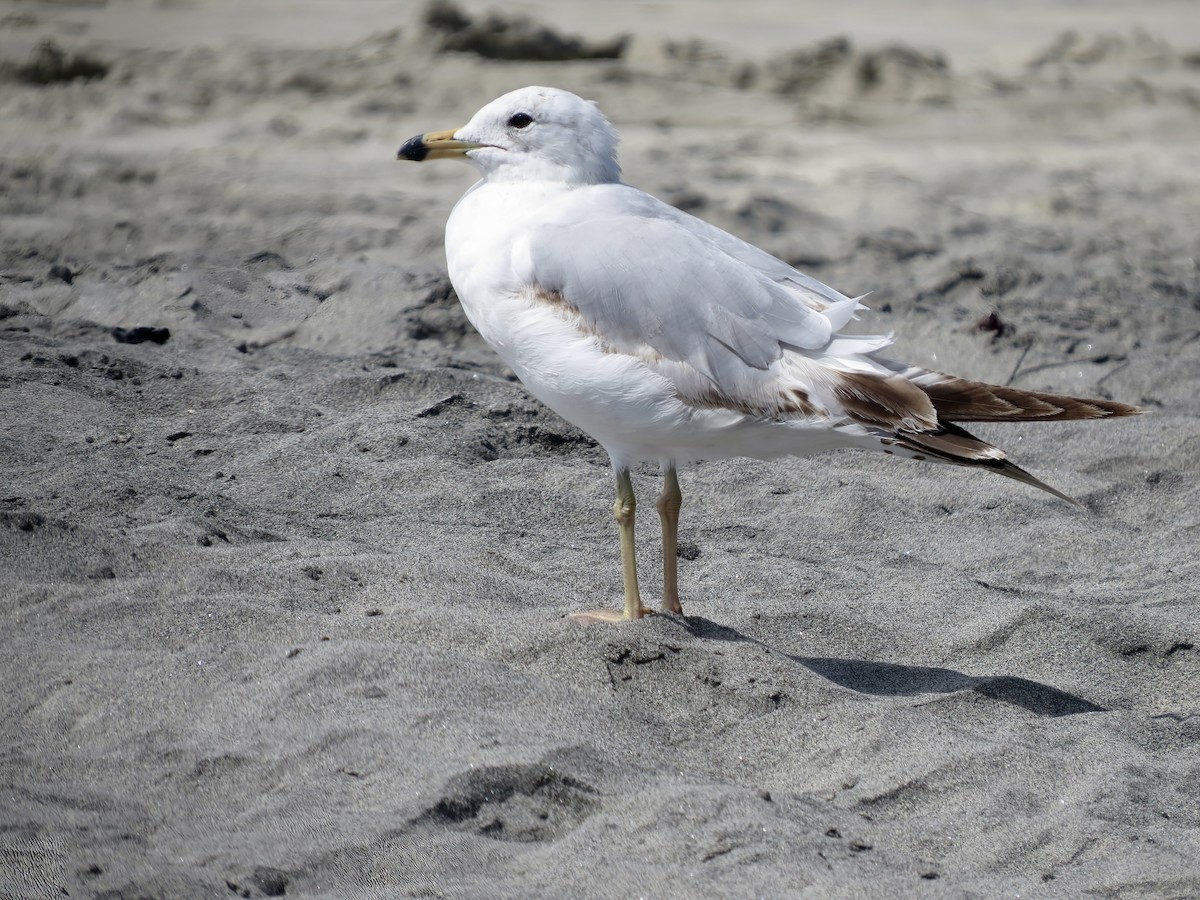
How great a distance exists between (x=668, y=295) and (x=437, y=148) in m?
0.98

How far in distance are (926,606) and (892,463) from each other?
4.44ft

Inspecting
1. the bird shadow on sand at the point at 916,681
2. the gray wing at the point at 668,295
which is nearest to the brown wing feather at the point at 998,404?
the gray wing at the point at 668,295

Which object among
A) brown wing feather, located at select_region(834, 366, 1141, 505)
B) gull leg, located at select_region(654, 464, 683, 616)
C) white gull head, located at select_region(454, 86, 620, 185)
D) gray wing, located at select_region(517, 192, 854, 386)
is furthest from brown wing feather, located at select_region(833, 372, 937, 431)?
white gull head, located at select_region(454, 86, 620, 185)

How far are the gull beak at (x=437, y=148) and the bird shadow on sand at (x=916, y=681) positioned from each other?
1490 mm

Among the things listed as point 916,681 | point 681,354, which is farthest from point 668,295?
point 916,681

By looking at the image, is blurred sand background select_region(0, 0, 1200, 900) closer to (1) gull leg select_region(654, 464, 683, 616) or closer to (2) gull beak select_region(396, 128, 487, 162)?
(1) gull leg select_region(654, 464, 683, 616)

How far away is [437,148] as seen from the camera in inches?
166

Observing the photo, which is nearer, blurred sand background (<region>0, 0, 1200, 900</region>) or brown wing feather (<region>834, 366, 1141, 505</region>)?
blurred sand background (<region>0, 0, 1200, 900</region>)

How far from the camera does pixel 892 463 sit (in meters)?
5.44

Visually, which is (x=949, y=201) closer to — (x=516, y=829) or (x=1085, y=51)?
(x=1085, y=51)

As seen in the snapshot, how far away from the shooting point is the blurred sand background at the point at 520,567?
2.84m

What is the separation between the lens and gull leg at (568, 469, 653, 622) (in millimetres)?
3740

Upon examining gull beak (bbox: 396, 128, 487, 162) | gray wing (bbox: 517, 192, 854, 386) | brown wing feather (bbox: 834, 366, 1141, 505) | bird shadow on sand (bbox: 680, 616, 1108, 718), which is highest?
gull beak (bbox: 396, 128, 487, 162)

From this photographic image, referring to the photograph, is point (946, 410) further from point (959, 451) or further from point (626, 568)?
point (626, 568)
